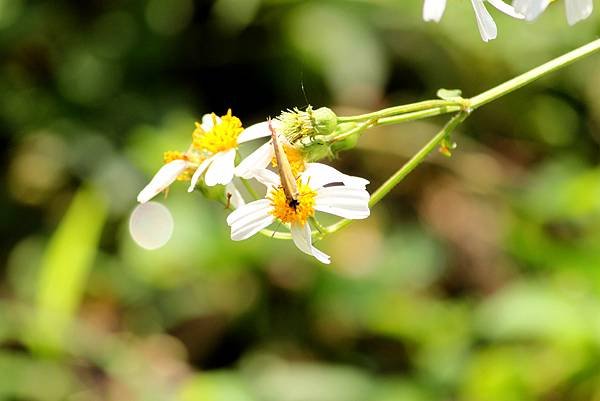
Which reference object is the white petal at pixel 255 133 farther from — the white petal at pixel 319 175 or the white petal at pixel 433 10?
the white petal at pixel 433 10

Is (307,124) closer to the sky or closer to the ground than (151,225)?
closer to the ground

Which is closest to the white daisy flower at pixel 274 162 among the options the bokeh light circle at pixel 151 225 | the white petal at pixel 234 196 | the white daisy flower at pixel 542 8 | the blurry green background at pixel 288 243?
the white petal at pixel 234 196

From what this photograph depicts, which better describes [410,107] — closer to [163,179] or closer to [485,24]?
[485,24]

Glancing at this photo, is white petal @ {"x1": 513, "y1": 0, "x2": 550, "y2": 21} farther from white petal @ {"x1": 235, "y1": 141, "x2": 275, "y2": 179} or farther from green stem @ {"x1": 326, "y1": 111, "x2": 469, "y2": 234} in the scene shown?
white petal @ {"x1": 235, "y1": 141, "x2": 275, "y2": 179}

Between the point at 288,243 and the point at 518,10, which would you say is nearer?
the point at 518,10

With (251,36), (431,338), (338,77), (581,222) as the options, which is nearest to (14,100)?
(251,36)

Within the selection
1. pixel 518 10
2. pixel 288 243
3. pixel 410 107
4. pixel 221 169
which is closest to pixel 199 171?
pixel 221 169

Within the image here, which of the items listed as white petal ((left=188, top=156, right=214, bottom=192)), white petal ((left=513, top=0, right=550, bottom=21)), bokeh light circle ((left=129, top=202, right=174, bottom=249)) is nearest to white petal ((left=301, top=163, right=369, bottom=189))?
white petal ((left=188, top=156, right=214, bottom=192))
